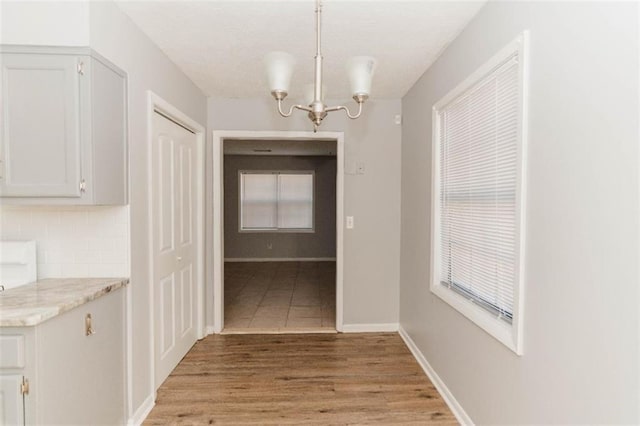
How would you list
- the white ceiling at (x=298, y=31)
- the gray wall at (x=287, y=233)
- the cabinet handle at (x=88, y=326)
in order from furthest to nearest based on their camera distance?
the gray wall at (x=287, y=233)
the white ceiling at (x=298, y=31)
the cabinet handle at (x=88, y=326)

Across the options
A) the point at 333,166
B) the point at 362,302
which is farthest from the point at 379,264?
the point at 333,166

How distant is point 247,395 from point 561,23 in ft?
8.99

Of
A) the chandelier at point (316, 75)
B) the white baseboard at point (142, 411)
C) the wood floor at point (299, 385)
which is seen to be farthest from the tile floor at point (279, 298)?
the chandelier at point (316, 75)

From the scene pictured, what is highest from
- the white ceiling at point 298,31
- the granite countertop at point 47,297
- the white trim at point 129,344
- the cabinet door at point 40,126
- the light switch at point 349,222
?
the white ceiling at point 298,31

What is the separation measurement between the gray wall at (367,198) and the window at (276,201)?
14.9 ft

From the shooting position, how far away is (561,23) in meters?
1.35

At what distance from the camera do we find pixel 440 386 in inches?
101

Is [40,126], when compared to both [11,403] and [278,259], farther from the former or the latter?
[278,259]

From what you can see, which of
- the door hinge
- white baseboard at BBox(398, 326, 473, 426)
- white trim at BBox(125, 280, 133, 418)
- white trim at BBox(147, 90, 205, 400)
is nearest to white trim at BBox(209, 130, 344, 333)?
white trim at BBox(147, 90, 205, 400)

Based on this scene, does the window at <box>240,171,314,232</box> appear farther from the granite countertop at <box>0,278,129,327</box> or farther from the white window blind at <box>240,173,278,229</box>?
the granite countertop at <box>0,278,129,327</box>

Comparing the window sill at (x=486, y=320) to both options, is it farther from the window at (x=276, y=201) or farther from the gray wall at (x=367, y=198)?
the window at (x=276, y=201)

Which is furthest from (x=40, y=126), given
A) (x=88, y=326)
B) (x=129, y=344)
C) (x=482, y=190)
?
(x=482, y=190)

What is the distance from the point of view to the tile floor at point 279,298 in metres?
3.97

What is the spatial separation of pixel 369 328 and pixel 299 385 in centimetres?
130
